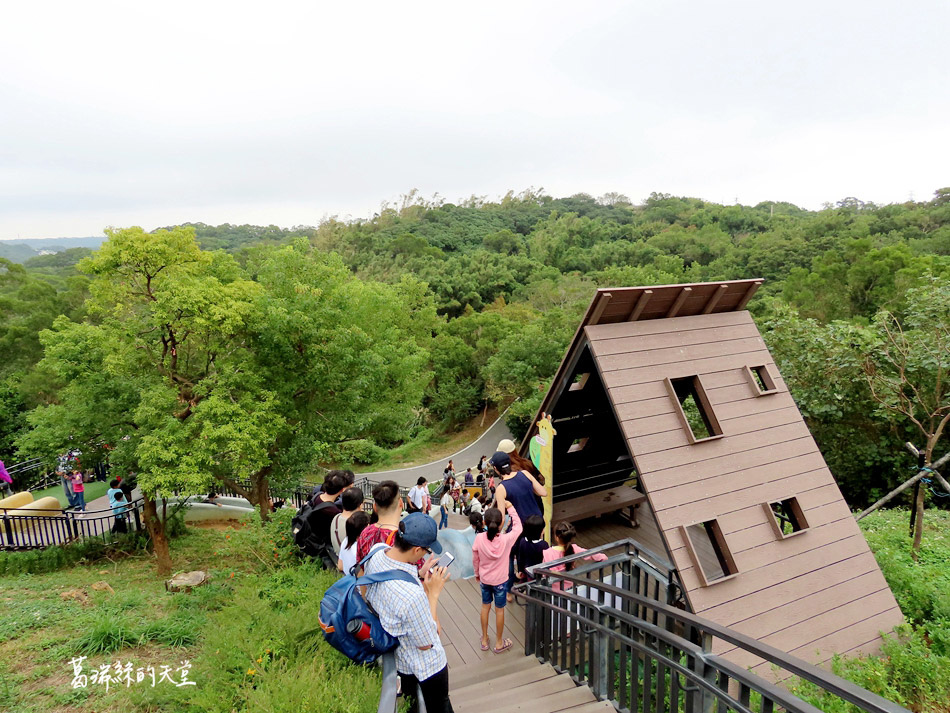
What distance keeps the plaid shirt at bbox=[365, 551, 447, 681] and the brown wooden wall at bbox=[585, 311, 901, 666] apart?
8.69ft

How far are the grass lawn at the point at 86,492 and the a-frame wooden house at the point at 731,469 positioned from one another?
49.8 feet

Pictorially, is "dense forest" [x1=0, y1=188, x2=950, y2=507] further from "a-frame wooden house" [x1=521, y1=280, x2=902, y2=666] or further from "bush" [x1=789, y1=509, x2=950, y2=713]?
"a-frame wooden house" [x1=521, y1=280, x2=902, y2=666]

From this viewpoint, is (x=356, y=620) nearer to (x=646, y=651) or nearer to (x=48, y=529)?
(x=646, y=651)

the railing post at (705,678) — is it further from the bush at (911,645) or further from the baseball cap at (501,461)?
the baseball cap at (501,461)

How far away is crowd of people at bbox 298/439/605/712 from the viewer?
285cm

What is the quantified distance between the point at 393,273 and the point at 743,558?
45945 mm

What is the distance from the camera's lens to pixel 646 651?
3180 mm

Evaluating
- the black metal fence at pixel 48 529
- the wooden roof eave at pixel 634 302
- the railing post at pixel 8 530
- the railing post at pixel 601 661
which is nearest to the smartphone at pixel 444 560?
the railing post at pixel 601 661

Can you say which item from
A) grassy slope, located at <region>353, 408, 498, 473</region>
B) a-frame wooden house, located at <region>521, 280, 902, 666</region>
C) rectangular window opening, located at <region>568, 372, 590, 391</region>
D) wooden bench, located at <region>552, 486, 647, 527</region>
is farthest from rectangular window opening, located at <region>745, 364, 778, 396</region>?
grassy slope, located at <region>353, 408, 498, 473</region>

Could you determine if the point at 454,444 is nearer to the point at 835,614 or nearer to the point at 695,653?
the point at 835,614

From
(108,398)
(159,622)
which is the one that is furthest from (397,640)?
(108,398)

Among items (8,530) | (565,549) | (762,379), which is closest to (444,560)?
(565,549)

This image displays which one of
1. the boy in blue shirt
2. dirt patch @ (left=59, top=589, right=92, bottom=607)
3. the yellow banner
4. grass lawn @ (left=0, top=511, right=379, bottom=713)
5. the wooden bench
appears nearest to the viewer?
grass lawn @ (left=0, top=511, right=379, bottom=713)

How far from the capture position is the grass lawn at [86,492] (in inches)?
578
